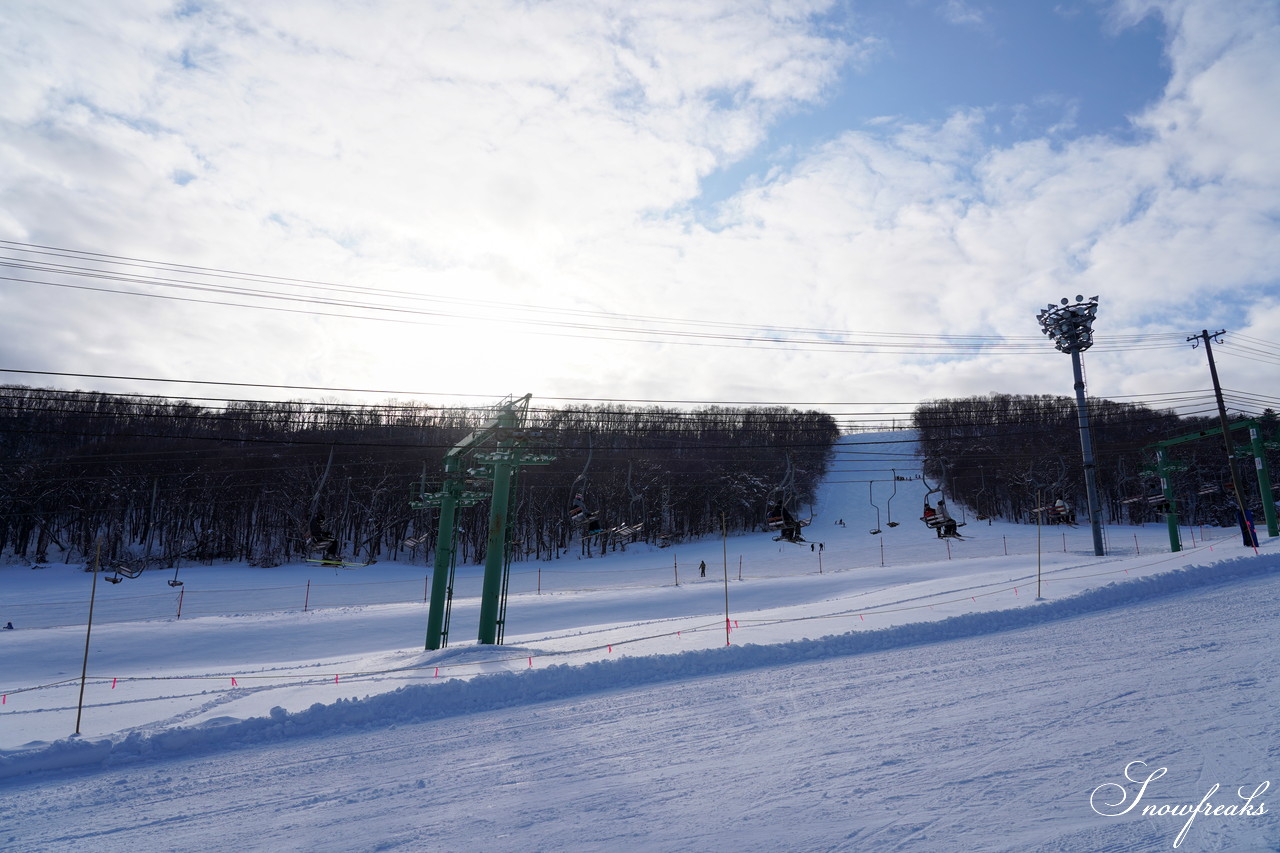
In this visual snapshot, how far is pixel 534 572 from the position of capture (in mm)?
49062

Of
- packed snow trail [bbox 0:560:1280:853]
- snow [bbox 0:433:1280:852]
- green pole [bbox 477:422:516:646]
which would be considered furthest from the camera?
green pole [bbox 477:422:516:646]

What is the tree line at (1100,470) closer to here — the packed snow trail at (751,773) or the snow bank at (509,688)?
the snow bank at (509,688)

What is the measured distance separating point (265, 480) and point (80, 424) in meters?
23.7

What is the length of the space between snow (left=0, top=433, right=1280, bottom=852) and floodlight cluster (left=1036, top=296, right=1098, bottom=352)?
44.0 feet

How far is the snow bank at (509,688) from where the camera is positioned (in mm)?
9141

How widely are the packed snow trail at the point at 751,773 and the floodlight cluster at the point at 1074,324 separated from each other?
22630 millimetres

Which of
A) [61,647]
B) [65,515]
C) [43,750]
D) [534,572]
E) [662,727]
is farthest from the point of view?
[65,515]

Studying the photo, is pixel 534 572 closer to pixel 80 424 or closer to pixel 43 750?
pixel 43 750

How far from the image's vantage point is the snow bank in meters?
9.14

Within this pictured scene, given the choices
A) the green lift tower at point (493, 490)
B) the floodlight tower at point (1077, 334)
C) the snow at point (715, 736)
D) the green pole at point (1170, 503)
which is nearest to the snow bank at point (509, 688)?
the snow at point (715, 736)

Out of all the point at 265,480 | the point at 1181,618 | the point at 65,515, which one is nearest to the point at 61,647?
the point at 1181,618

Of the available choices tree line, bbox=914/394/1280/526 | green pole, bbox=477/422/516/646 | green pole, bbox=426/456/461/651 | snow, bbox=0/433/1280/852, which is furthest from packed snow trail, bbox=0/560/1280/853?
tree line, bbox=914/394/1280/526

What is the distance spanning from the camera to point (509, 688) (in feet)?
40.6

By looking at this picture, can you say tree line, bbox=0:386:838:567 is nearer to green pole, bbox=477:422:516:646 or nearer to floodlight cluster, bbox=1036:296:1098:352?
floodlight cluster, bbox=1036:296:1098:352
